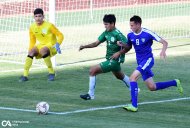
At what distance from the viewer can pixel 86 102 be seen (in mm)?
15141

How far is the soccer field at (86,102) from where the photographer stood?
13.0 m

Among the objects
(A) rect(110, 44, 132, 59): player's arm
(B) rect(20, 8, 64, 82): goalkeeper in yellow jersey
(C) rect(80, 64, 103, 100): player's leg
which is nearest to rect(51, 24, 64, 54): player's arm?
(B) rect(20, 8, 64, 82): goalkeeper in yellow jersey

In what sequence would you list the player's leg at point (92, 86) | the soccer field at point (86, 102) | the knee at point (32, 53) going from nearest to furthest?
the soccer field at point (86, 102), the player's leg at point (92, 86), the knee at point (32, 53)

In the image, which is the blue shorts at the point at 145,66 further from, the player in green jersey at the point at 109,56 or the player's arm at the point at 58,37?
the player's arm at the point at 58,37

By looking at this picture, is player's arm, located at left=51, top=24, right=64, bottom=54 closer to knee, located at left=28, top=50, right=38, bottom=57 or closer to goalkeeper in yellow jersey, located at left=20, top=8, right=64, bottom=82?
goalkeeper in yellow jersey, located at left=20, top=8, right=64, bottom=82

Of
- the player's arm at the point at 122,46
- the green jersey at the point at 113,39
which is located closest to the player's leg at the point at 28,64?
the green jersey at the point at 113,39

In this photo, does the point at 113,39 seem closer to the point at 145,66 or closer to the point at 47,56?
the point at 145,66

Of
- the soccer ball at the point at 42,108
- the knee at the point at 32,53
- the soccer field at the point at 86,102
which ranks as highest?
the knee at the point at 32,53

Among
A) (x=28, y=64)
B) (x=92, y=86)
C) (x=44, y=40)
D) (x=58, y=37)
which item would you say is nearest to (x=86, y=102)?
(x=92, y=86)

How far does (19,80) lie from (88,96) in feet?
9.34

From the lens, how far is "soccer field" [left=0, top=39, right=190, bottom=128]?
42.7ft

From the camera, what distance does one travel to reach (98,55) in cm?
2214

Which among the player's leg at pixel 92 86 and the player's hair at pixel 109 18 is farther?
the player's leg at pixel 92 86

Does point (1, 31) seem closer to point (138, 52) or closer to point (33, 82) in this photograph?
point (33, 82)
